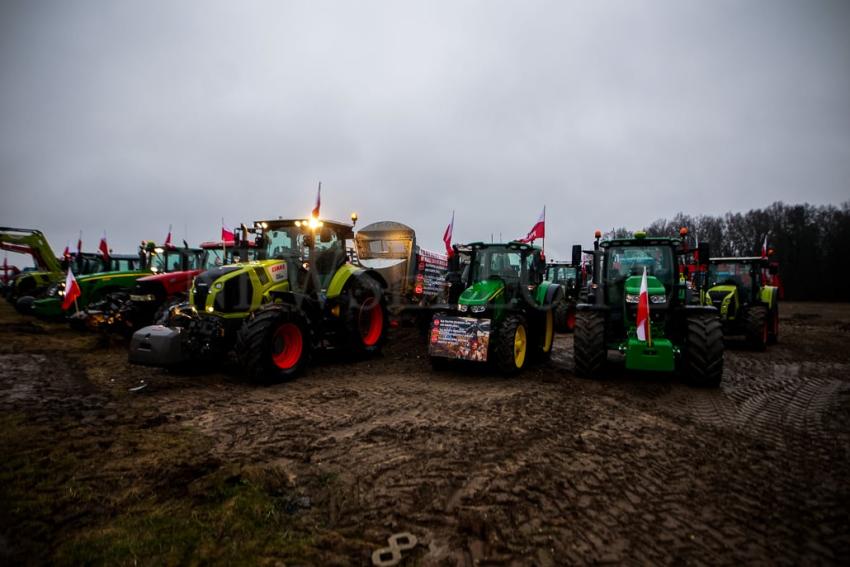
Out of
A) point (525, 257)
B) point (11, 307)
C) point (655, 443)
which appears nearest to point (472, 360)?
point (525, 257)

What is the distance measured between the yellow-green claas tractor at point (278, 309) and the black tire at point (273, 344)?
13 millimetres

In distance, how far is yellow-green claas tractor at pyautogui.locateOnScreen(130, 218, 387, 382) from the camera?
5.39 meters

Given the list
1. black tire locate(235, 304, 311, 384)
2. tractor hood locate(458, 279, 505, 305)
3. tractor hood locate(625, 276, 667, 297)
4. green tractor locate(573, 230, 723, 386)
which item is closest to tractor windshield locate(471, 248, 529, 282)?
tractor hood locate(458, 279, 505, 305)

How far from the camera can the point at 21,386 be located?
17.2ft

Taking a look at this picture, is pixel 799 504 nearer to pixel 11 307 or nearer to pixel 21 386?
pixel 21 386

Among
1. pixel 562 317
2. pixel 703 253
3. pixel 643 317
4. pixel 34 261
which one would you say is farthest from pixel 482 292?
pixel 34 261

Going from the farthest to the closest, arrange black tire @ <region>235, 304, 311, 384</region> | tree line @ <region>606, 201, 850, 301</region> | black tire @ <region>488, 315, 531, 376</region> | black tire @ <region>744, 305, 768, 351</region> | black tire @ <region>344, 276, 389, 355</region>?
1. tree line @ <region>606, 201, 850, 301</region>
2. black tire @ <region>744, 305, 768, 351</region>
3. black tire @ <region>344, 276, 389, 355</region>
4. black tire @ <region>488, 315, 531, 376</region>
5. black tire @ <region>235, 304, 311, 384</region>

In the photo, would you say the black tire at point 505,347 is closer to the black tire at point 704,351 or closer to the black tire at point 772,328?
the black tire at point 704,351

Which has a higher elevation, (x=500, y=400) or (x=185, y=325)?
(x=185, y=325)

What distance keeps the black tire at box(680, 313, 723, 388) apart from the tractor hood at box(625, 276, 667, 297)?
23.4 inches

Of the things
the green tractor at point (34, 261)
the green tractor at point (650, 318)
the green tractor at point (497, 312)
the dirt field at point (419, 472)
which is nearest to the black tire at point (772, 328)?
the green tractor at point (650, 318)

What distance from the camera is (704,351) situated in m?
5.67

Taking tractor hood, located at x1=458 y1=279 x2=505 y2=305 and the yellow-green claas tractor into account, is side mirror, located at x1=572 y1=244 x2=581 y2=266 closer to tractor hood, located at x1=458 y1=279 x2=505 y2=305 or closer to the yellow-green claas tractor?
tractor hood, located at x1=458 y1=279 x2=505 y2=305

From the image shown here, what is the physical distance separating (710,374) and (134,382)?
26.3 feet
